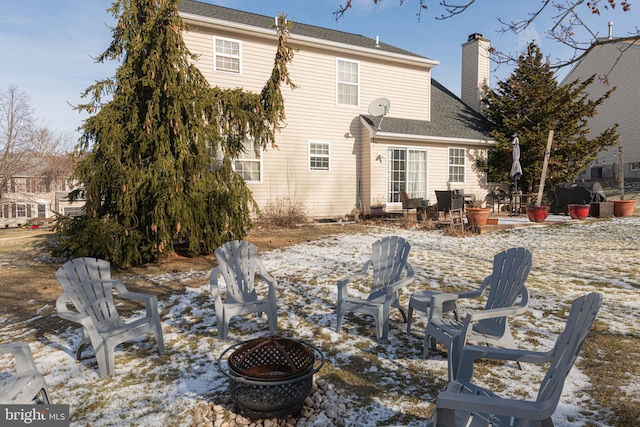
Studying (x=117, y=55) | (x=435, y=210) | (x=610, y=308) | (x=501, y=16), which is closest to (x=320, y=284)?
(x=610, y=308)

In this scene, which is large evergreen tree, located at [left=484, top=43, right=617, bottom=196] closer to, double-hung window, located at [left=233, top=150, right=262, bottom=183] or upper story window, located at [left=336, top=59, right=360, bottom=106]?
upper story window, located at [left=336, top=59, right=360, bottom=106]

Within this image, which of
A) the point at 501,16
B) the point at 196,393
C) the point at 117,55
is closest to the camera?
the point at 196,393

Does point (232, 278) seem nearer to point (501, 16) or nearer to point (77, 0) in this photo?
point (501, 16)

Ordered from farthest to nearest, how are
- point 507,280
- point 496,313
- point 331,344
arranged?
point 331,344 < point 507,280 < point 496,313

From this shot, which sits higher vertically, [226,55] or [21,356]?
[226,55]

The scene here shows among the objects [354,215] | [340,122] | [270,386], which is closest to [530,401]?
[270,386]

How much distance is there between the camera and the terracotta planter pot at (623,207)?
42.0ft

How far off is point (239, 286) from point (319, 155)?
9937mm

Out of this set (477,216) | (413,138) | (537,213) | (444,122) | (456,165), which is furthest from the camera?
(444,122)

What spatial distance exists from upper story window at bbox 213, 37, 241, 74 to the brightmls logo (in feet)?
37.6

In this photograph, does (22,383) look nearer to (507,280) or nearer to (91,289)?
(91,289)

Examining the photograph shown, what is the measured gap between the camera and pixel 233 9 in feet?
48.3

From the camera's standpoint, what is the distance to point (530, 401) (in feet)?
5.70

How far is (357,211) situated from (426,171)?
347cm
